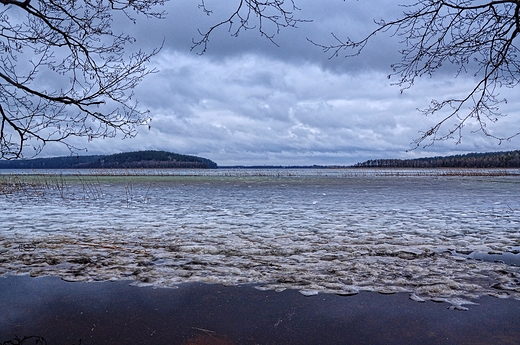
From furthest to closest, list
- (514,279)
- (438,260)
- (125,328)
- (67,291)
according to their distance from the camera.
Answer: (438,260)
(514,279)
(67,291)
(125,328)

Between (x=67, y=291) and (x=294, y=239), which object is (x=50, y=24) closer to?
(x=67, y=291)

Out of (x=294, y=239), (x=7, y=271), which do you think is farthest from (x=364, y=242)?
(x=7, y=271)

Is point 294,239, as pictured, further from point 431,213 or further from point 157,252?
point 431,213

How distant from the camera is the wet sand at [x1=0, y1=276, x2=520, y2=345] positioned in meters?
3.24

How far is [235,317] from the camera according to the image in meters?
3.67

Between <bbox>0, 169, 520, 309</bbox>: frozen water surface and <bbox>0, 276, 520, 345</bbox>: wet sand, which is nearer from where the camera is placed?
<bbox>0, 276, 520, 345</bbox>: wet sand

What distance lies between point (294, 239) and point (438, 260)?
2685 mm

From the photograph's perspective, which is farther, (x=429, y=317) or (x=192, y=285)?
(x=192, y=285)

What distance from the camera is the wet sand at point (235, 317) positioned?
10.6ft

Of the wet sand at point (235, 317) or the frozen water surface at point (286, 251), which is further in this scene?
the frozen water surface at point (286, 251)

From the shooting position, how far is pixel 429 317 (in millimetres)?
3629

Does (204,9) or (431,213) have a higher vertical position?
(204,9)

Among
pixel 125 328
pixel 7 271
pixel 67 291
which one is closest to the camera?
pixel 125 328

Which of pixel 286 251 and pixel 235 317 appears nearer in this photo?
pixel 235 317
